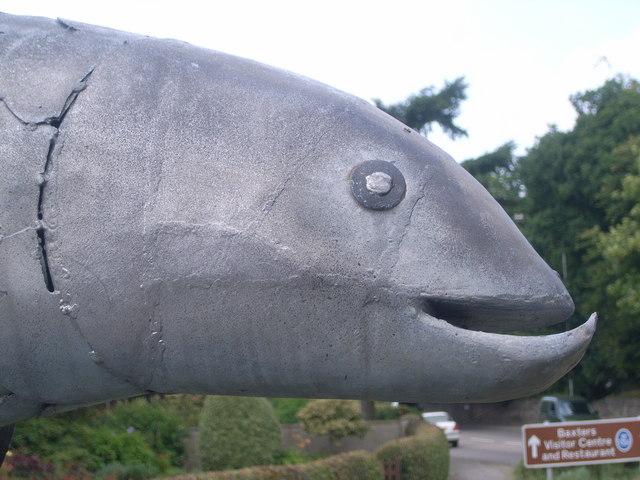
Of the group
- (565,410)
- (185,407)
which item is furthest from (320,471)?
(565,410)

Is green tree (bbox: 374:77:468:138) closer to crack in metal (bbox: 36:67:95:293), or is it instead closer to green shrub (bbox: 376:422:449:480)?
green shrub (bbox: 376:422:449:480)

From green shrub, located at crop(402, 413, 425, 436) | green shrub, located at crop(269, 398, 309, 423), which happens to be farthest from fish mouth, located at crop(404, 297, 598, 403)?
green shrub, located at crop(269, 398, 309, 423)

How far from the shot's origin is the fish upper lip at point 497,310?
191 cm

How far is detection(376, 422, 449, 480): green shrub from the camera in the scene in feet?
47.6

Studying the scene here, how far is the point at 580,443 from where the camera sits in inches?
415

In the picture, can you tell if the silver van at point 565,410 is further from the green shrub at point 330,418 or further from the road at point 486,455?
the green shrub at point 330,418

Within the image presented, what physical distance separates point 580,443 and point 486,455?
418 inches

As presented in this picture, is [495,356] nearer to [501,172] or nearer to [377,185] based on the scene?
[377,185]

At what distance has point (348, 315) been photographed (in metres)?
1.94

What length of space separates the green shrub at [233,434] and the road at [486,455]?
5.02 m

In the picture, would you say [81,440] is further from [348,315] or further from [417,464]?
[348,315]

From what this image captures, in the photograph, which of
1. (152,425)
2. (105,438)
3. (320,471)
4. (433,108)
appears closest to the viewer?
(320,471)

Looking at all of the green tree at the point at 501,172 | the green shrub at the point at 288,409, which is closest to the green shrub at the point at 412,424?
the green shrub at the point at 288,409

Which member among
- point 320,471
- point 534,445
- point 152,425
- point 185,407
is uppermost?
point 534,445
